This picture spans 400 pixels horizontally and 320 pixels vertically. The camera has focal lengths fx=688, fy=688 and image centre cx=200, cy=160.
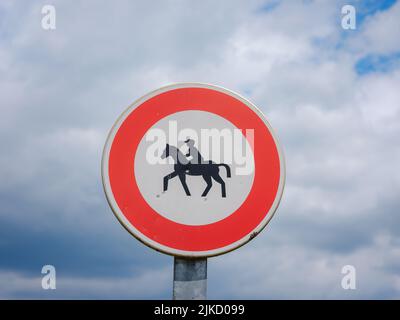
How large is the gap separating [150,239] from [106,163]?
0.38 meters

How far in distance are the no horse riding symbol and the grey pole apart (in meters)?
0.05

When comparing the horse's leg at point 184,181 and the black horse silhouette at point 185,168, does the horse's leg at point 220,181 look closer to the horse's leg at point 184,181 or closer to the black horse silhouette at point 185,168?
the black horse silhouette at point 185,168

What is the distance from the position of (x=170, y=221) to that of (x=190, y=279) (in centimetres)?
25

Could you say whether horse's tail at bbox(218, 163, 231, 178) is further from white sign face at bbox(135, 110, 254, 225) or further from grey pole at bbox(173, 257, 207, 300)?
grey pole at bbox(173, 257, 207, 300)

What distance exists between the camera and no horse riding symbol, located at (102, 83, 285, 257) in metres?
2.86

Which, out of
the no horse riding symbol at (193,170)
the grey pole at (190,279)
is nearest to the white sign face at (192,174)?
the no horse riding symbol at (193,170)

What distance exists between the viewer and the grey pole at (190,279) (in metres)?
2.81

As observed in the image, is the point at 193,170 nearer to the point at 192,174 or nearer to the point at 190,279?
the point at 192,174

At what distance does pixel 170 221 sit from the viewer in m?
2.86

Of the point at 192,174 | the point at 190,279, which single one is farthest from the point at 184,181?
the point at 190,279

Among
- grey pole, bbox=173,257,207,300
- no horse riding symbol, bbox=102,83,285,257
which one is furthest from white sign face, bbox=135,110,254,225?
grey pole, bbox=173,257,207,300

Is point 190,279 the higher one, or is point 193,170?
point 193,170
